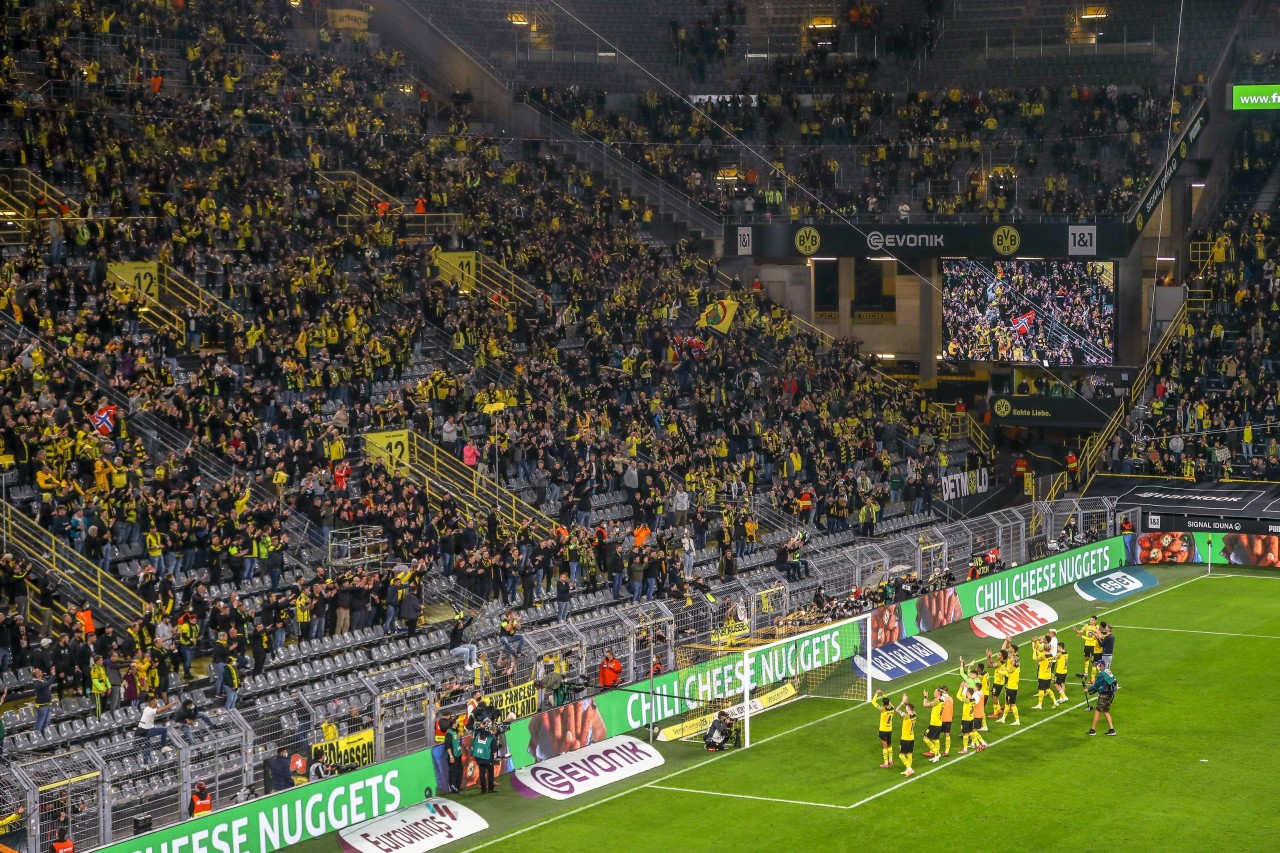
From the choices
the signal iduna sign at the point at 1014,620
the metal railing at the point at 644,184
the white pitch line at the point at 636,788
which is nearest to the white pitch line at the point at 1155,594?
the signal iduna sign at the point at 1014,620

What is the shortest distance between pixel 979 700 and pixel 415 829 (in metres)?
10.4

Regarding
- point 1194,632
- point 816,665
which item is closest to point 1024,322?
point 1194,632

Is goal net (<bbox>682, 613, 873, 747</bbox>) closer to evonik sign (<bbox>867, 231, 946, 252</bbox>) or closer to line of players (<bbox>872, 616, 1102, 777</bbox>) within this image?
line of players (<bbox>872, 616, 1102, 777</bbox>)

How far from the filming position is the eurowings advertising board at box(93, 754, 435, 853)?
73.0ft

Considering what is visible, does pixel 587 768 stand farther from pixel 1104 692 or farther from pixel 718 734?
pixel 1104 692

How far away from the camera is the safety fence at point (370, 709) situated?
76.3ft

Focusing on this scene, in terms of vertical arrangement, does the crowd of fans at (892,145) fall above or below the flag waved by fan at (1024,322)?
above

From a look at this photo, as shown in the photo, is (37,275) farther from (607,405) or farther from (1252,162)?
(1252,162)

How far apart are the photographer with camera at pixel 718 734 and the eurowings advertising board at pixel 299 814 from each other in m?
5.72

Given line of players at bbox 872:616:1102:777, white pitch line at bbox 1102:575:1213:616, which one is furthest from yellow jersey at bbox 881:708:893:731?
white pitch line at bbox 1102:575:1213:616

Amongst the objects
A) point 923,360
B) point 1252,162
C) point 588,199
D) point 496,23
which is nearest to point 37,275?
point 588,199

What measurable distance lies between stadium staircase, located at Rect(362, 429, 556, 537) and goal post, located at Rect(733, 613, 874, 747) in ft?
24.5

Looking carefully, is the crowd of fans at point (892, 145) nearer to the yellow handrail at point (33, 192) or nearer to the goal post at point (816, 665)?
the yellow handrail at point (33, 192)

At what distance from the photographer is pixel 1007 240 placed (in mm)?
52906
